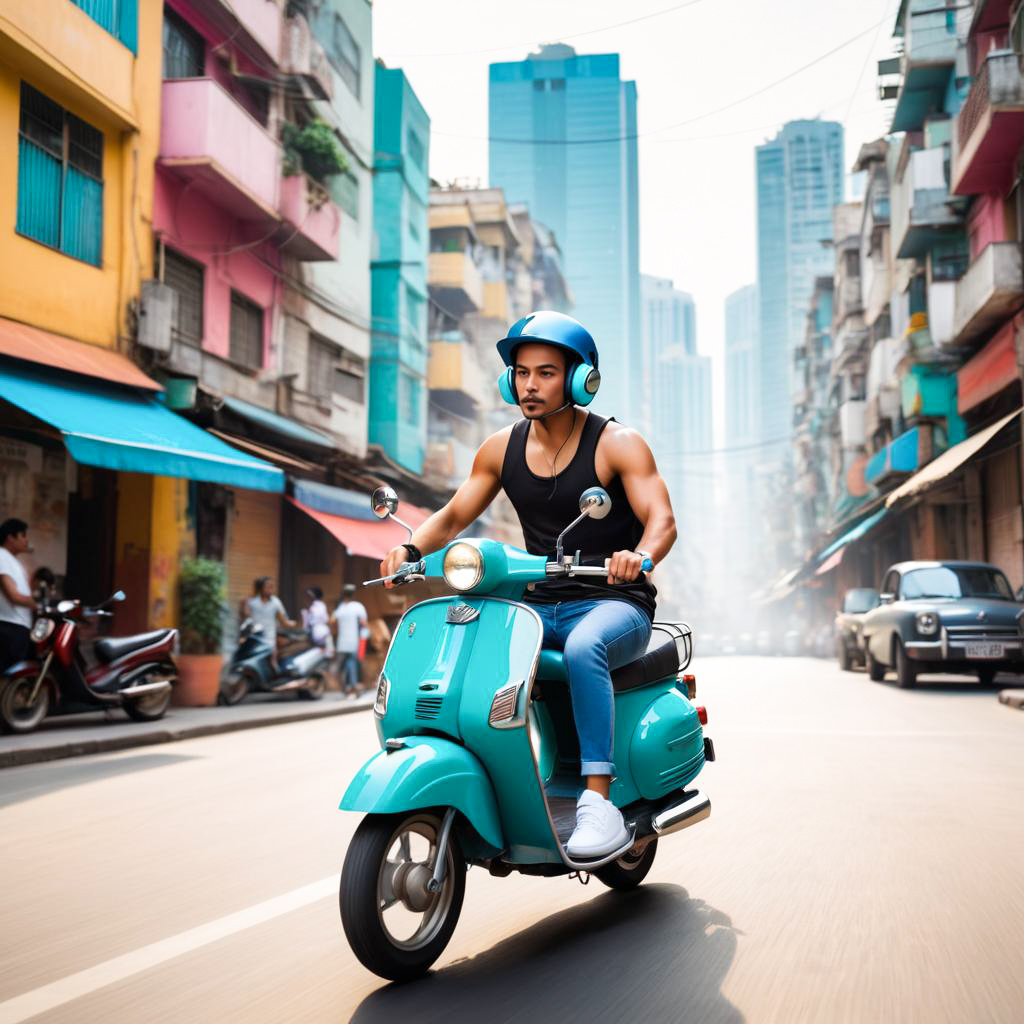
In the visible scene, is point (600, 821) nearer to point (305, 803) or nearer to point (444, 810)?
point (444, 810)

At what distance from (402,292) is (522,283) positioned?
2236cm

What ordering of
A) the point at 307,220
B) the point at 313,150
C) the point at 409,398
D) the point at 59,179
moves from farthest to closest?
the point at 409,398
the point at 313,150
the point at 307,220
the point at 59,179

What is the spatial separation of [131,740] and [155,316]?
707 centimetres

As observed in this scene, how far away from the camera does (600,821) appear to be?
368 centimetres

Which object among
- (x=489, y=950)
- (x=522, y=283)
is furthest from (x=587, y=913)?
(x=522, y=283)

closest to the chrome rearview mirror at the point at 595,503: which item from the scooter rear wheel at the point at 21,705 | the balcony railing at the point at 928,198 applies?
the scooter rear wheel at the point at 21,705

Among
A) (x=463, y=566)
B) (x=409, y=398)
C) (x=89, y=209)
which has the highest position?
(x=409, y=398)

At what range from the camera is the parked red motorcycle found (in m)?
10.6

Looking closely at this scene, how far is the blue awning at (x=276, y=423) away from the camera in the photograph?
1834 centimetres

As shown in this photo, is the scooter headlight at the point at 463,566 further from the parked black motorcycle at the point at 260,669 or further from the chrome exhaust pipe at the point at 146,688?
the parked black motorcycle at the point at 260,669

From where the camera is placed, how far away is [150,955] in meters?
3.80

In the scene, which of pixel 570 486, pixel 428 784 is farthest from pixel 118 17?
pixel 428 784

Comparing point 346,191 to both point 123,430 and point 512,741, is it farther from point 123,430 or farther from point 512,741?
point 512,741

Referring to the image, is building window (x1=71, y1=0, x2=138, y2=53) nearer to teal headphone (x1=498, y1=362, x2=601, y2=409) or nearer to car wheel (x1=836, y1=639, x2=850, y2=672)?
teal headphone (x1=498, y1=362, x2=601, y2=409)
